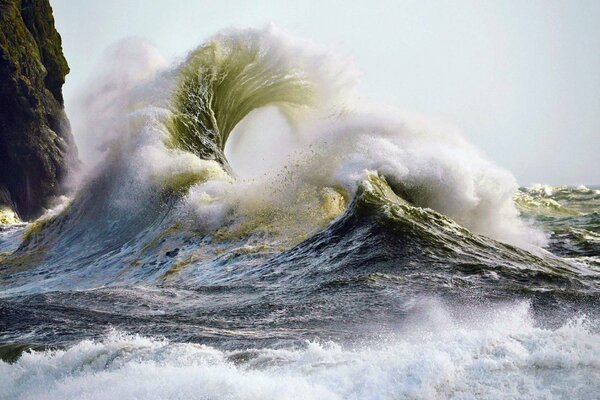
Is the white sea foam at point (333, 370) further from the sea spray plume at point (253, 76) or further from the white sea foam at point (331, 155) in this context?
the sea spray plume at point (253, 76)

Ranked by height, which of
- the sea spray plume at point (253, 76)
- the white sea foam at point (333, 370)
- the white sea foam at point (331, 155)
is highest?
the sea spray plume at point (253, 76)

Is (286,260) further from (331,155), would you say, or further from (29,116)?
(29,116)

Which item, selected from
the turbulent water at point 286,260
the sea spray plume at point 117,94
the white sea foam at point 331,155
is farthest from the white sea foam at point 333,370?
the sea spray plume at point 117,94

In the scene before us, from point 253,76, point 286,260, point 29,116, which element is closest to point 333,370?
point 286,260

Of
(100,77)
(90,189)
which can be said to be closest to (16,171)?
(100,77)

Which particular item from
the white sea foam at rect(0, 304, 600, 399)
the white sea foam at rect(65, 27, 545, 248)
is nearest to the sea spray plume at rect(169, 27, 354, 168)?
the white sea foam at rect(65, 27, 545, 248)

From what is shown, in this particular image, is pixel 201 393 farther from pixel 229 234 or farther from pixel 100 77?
pixel 100 77

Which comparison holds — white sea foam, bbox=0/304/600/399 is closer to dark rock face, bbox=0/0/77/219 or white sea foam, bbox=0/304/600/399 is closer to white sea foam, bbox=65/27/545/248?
white sea foam, bbox=65/27/545/248
